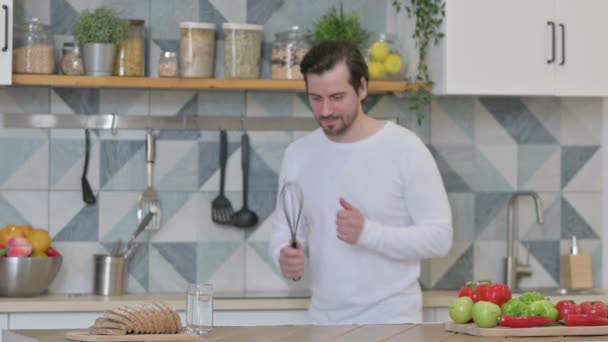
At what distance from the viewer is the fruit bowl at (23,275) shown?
151 inches

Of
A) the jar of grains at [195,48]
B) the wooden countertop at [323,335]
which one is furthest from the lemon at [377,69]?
the wooden countertop at [323,335]

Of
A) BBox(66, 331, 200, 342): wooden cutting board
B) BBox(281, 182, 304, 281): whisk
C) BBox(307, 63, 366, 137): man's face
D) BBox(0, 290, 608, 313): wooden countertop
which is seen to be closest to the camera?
BBox(66, 331, 200, 342): wooden cutting board

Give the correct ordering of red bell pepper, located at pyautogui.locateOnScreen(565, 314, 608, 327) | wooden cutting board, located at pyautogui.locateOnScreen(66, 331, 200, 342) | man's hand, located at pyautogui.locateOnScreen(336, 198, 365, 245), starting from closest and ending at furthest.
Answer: wooden cutting board, located at pyautogui.locateOnScreen(66, 331, 200, 342) → red bell pepper, located at pyautogui.locateOnScreen(565, 314, 608, 327) → man's hand, located at pyautogui.locateOnScreen(336, 198, 365, 245)

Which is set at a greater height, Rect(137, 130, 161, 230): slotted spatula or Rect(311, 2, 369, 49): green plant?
Rect(311, 2, 369, 49): green plant

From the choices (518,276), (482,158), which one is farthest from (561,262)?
(482,158)

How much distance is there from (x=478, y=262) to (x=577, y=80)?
812 mm

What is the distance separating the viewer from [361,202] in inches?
133

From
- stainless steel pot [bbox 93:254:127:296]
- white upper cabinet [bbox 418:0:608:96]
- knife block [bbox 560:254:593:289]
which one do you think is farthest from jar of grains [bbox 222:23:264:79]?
knife block [bbox 560:254:593:289]

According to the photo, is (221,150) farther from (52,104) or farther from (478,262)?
(478,262)

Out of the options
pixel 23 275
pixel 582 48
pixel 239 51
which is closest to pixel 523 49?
pixel 582 48

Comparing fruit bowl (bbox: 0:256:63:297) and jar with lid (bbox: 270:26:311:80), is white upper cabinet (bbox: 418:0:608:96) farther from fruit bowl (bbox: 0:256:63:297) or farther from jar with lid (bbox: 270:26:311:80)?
fruit bowl (bbox: 0:256:63:297)

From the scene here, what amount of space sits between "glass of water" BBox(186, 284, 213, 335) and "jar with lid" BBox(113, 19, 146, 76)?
1.66 meters

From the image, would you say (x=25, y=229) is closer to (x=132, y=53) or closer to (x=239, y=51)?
(x=132, y=53)

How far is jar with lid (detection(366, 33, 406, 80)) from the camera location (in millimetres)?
4125
